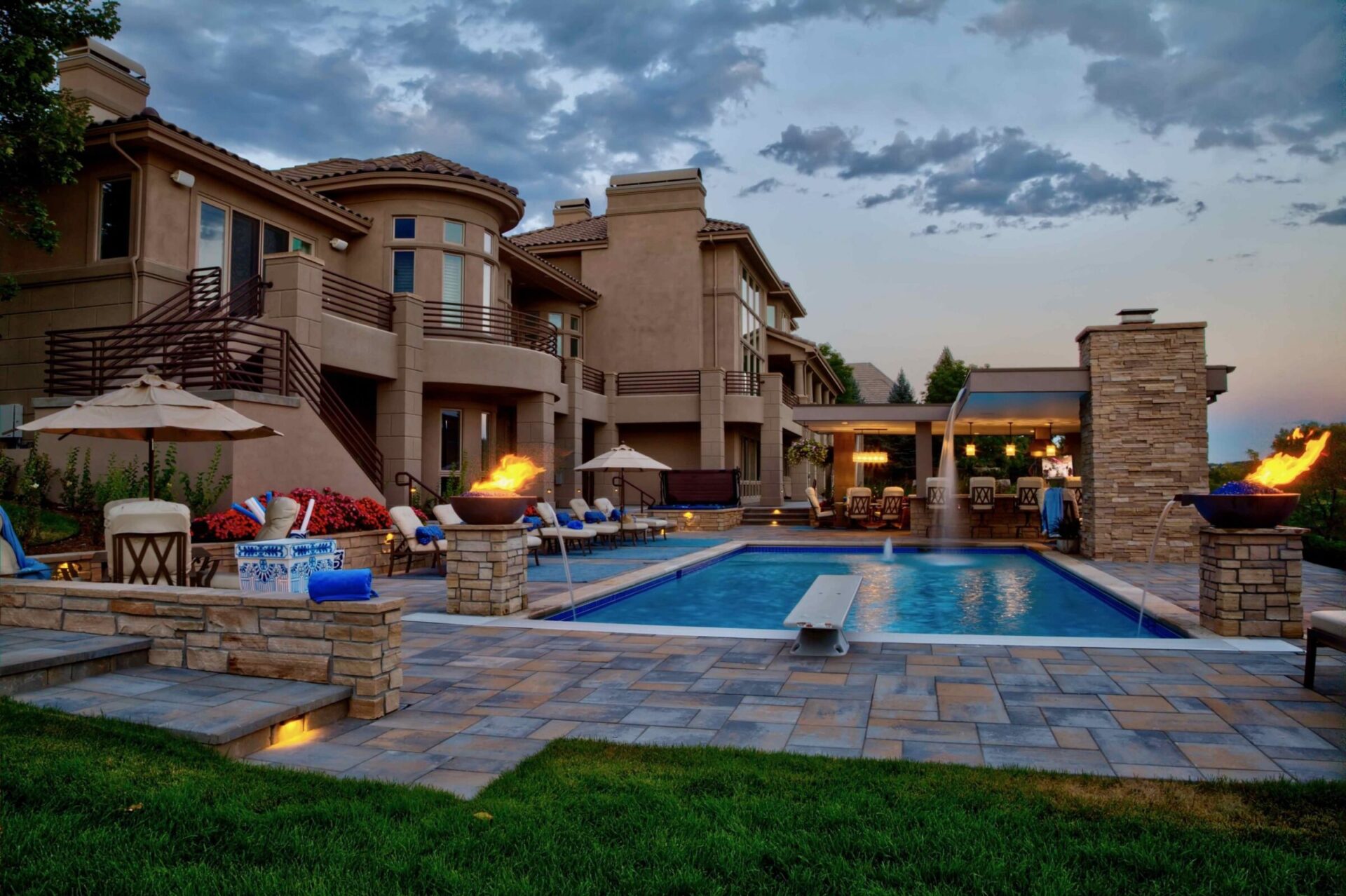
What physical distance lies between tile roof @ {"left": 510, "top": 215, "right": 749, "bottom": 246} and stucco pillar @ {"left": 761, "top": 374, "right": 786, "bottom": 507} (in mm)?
5105

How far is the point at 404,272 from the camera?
17.7 metres

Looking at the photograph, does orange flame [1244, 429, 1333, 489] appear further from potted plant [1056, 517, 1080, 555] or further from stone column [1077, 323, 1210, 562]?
potted plant [1056, 517, 1080, 555]

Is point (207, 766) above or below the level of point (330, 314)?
below

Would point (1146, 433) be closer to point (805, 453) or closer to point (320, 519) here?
point (320, 519)

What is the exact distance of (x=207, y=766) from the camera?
3525 millimetres

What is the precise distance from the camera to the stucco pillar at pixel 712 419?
24.6 metres

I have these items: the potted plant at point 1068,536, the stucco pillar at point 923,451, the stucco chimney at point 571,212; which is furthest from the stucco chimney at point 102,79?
the potted plant at point 1068,536

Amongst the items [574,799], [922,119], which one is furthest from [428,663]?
[922,119]

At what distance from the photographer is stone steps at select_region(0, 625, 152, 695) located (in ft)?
14.5

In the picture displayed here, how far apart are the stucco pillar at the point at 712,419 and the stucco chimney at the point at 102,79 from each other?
15.5 m

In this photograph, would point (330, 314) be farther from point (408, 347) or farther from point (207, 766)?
point (207, 766)

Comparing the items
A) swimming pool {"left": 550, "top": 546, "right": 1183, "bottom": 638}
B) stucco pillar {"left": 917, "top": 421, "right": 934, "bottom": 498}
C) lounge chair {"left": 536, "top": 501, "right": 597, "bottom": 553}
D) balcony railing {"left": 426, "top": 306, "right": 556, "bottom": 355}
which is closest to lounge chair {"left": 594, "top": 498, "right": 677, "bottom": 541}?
lounge chair {"left": 536, "top": 501, "right": 597, "bottom": 553}

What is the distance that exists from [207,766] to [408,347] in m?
13.5

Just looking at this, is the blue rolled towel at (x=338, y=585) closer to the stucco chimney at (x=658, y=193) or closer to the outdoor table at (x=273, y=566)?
the outdoor table at (x=273, y=566)
